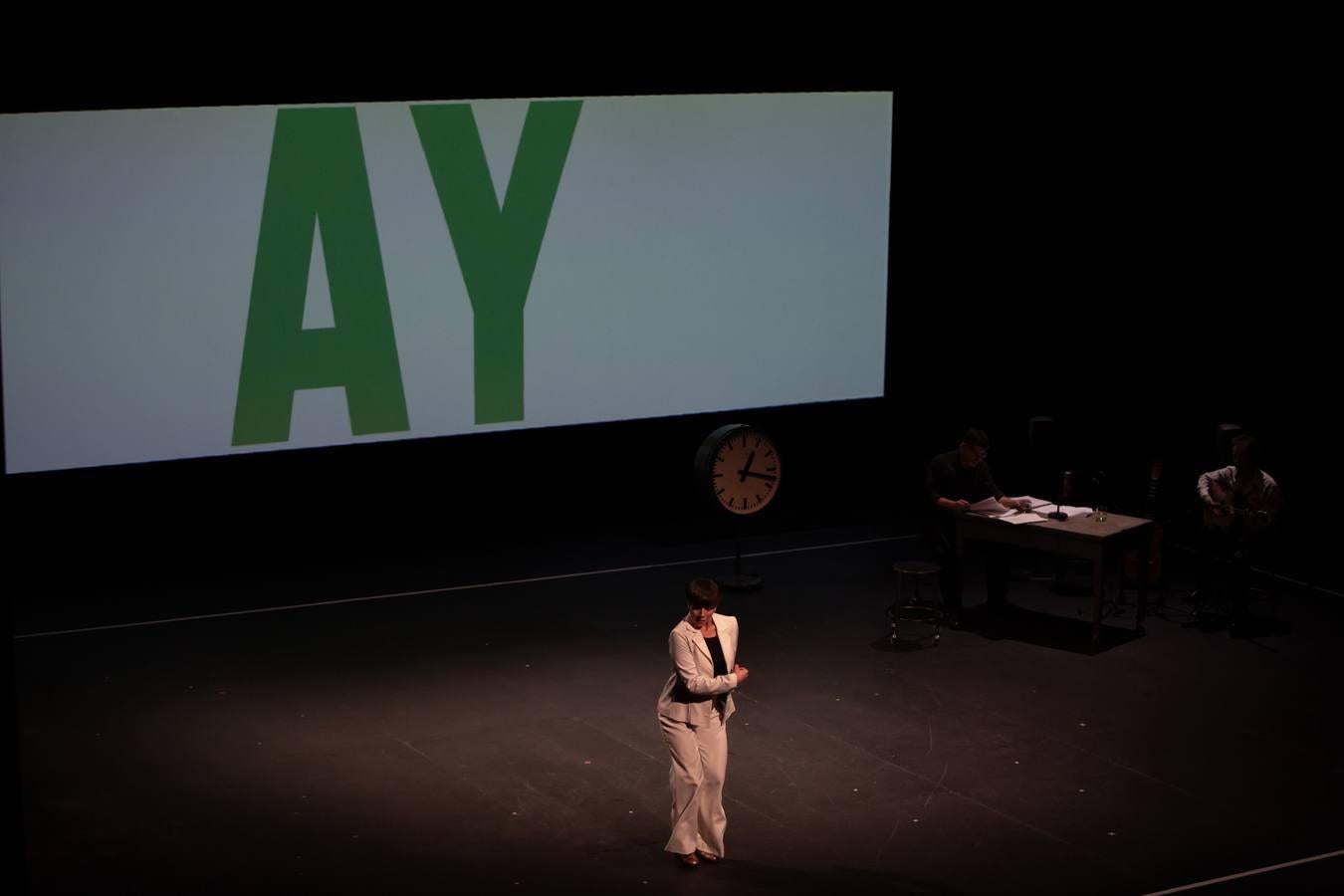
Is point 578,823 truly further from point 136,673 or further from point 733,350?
point 733,350

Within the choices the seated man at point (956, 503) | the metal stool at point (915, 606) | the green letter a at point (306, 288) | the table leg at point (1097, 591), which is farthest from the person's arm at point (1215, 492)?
the green letter a at point (306, 288)

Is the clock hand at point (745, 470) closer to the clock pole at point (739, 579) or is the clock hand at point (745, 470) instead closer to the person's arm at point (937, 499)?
the clock pole at point (739, 579)

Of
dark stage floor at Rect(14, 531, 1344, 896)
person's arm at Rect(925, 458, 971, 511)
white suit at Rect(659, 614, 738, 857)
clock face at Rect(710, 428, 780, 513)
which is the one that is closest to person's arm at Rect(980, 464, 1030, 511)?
person's arm at Rect(925, 458, 971, 511)

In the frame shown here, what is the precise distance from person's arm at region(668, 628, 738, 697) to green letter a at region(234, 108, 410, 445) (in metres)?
4.52

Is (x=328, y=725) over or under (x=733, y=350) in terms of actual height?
under

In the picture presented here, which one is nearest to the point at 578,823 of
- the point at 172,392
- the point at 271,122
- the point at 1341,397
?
the point at 172,392

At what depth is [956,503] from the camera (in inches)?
371

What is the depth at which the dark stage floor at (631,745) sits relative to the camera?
646 centimetres

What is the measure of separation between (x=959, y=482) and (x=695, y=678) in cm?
372

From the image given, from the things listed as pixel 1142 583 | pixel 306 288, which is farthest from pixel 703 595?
pixel 306 288

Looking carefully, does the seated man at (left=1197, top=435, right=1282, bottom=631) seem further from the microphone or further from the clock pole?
the clock pole

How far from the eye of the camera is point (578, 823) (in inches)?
268

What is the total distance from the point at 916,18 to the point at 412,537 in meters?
4.82

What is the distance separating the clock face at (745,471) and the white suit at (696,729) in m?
3.70
